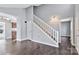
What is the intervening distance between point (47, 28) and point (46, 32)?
3.1 inches

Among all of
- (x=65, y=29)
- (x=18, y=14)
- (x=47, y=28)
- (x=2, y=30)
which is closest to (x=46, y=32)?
(x=47, y=28)

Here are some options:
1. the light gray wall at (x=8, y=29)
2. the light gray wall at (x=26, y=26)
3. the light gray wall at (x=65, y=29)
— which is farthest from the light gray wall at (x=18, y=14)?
the light gray wall at (x=65, y=29)

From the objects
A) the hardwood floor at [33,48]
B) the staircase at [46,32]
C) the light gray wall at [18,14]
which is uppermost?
the light gray wall at [18,14]

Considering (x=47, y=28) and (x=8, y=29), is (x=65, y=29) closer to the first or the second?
(x=47, y=28)

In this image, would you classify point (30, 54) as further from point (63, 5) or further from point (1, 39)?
point (63, 5)

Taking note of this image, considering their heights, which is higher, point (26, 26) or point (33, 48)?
point (26, 26)

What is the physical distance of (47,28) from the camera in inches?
90.9

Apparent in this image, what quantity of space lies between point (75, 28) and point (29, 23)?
88 centimetres

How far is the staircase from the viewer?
7.45 ft

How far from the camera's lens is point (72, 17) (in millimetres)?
2246

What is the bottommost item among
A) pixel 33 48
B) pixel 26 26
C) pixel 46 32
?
pixel 33 48

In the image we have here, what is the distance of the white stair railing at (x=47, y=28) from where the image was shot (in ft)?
7.48

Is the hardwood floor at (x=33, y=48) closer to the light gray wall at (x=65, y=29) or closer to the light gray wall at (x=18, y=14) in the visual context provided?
the light gray wall at (x=65, y=29)
